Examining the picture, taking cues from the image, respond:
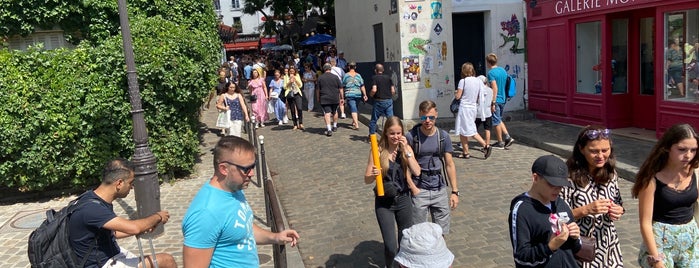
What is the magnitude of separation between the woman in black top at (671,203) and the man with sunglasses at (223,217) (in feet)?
8.30

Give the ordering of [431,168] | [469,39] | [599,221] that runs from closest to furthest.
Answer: [599,221] → [431,168] → [469,39]

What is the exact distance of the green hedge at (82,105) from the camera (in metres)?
8.64

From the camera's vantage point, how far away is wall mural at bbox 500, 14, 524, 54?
15.1 metres

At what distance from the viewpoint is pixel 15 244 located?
7195 millimetres

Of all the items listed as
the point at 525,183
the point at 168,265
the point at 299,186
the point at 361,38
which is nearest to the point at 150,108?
the point at 299,186

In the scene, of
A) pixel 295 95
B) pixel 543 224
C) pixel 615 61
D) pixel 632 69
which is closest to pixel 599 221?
pixel 543 224

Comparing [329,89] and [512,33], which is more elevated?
[512,33]

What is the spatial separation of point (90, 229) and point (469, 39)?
1288 centimetres

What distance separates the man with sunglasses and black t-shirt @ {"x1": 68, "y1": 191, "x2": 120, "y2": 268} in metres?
1.29

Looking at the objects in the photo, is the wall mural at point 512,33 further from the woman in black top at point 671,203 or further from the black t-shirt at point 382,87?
the woman in black top at point 671,203

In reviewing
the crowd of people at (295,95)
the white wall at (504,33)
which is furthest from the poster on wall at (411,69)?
the white wall at (504,33)

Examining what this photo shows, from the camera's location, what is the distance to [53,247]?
4.13 metres

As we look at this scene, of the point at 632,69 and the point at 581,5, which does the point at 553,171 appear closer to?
the point at 632,69

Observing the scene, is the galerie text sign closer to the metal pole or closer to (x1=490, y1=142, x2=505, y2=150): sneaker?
(x1=490, y1=142, x2=505, y2=150): sneaker
